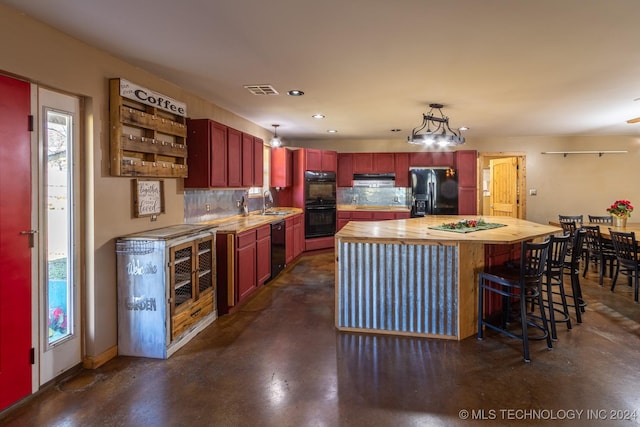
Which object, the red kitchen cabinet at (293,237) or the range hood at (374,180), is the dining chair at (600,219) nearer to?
the range hood at (374,180)

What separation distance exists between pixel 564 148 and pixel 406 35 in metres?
6.36

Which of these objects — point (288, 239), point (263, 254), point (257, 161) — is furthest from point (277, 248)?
point (257, 161)

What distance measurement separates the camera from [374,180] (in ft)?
25.2

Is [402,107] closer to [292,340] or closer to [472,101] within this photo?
[472,101]

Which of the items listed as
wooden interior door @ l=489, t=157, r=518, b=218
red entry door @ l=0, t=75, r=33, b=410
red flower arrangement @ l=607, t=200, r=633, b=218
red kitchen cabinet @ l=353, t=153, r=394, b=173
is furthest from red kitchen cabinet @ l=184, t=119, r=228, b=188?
wooden interior door @ l=489, t=157, r=518, b=218

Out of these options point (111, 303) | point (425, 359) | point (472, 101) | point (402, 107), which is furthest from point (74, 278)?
point (472, 101)

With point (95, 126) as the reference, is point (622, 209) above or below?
below

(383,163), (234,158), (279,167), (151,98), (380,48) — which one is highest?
(380,48)

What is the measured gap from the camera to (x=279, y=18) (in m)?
2.24

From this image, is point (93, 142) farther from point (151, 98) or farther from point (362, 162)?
point (362, 162)

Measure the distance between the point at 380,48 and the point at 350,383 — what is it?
239 cm

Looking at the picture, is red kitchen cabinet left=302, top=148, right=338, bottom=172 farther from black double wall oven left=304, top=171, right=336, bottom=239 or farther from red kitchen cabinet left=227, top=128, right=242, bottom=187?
red kitchen cabinet left=227, top=128, right=242, bottom=187

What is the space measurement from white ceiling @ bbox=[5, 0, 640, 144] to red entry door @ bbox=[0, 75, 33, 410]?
596 millimetres

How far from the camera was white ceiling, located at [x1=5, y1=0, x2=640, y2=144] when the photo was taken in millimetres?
2119
